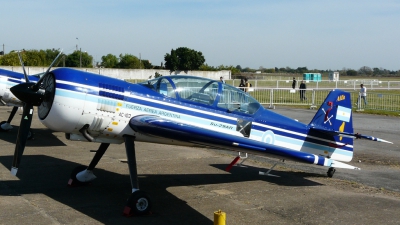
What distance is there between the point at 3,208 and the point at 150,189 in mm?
2465

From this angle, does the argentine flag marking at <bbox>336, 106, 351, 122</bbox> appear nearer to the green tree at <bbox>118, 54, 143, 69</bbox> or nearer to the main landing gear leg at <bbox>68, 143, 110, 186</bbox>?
the main landing gear leg at <bbox>68, 143, 110, 186</bbox>

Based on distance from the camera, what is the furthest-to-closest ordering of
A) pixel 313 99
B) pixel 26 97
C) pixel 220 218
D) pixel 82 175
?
1. pixel 313 99
2. pixel 82 175
3. pixel 26 97
4. pixel 220 218

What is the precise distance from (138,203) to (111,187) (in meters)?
1.71

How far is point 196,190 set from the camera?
821cm

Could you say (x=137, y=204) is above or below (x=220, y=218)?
below

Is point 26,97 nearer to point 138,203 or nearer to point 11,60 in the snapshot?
point 138,203

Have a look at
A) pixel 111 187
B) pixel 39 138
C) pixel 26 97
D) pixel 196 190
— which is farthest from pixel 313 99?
pixel 26 97

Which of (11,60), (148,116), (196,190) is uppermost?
(11,60)

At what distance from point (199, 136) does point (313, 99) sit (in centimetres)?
2034

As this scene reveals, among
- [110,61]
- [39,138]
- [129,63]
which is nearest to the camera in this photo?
[39,138]

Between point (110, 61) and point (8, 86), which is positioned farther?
point (110, 61)

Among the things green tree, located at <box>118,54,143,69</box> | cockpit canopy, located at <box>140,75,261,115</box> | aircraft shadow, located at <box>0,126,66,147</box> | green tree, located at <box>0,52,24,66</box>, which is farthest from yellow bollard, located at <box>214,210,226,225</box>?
green tree, located at <box>118,54,143,69</box>

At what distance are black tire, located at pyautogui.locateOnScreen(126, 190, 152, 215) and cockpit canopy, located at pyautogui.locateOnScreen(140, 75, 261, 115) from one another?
5.97 ft

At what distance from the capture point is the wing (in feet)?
22.6
